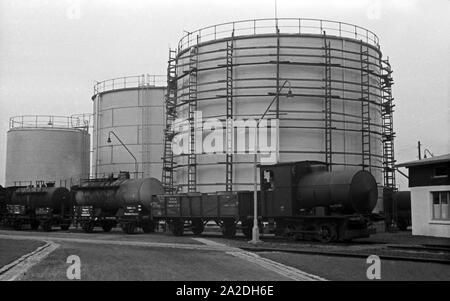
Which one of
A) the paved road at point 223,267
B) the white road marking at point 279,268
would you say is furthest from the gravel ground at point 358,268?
the white road marking at point 279,268

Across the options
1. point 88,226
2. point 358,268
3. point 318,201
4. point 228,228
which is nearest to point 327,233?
point 318,201

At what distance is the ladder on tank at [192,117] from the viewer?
41.0m

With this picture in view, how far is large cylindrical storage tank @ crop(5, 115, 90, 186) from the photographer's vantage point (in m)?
58.2

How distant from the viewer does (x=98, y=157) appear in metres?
58.1

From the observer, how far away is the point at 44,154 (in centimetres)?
5931

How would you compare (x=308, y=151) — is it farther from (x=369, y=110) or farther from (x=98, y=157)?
(x=98, y=157)

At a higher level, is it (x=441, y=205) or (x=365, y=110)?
(x=365, y=110)

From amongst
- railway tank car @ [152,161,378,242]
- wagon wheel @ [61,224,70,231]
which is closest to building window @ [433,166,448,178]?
railway tank car @ [152,161,378,242]

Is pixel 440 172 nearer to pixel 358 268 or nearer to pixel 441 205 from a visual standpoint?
pixel 441 205

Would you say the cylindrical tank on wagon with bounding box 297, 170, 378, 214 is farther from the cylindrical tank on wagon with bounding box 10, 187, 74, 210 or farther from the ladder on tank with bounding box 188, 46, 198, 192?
the cylindrical tank on wagon with bounding box 10, 187, 74, 210

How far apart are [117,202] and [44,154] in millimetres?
24852

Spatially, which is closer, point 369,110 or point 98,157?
point 369,110
